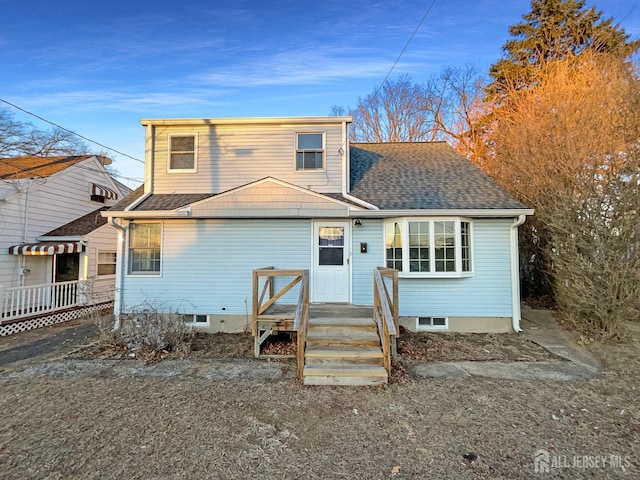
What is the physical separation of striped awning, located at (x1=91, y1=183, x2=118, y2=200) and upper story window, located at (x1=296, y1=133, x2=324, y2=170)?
9.70m

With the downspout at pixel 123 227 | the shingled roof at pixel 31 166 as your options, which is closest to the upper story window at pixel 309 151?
the downspout at pixel 123 227

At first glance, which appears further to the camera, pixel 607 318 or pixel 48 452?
pixel 607 318

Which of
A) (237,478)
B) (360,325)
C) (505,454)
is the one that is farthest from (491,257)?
(237,478)

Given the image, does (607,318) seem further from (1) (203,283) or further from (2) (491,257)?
(1) (203,283)

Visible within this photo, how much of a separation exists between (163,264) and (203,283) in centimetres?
111

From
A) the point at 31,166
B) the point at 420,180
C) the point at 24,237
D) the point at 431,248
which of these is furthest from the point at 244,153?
the point at 31,166

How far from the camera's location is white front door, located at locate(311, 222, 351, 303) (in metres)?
7.05

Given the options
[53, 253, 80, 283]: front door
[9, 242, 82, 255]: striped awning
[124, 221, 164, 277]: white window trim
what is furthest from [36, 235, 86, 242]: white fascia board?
[124, 221, 164, 277]: white window trim

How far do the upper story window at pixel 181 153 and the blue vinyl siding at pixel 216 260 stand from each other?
1679 millimetres

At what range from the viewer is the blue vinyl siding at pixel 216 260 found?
281 inches

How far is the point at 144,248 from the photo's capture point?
24.2ft

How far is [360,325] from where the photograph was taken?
5.38 meters

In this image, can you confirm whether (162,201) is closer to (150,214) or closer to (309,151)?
(150,214)

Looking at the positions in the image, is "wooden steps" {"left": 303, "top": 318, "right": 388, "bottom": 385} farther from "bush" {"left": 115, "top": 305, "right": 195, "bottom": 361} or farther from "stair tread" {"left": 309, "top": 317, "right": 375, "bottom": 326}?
"bush" {"left": 115, "top": 305, "right": 195, "bottom": 361}
